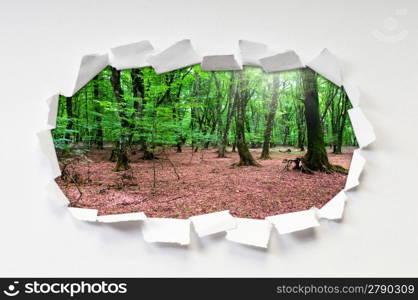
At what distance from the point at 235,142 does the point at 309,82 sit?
1.49 ft

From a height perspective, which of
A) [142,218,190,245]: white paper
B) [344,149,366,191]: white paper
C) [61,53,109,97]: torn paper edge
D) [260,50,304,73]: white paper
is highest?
[260,50,304,73]: white paper

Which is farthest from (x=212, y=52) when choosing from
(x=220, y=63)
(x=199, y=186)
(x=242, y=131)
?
(x=199, y=186)

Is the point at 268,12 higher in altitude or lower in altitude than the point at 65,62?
higher

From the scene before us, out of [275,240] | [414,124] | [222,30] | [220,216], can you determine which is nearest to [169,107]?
[222,30]

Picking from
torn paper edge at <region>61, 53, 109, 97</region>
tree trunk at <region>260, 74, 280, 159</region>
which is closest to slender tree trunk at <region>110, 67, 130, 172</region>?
torn paper edge at <region>61, 53, 109, 97</region>

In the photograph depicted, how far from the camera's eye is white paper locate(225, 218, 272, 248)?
1.17 m

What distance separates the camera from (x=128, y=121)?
1.26 m

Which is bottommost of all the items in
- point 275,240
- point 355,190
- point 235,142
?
point 275,240

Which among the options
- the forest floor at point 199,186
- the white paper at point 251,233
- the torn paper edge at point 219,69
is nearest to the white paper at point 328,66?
the torn paper edge at point 219,69

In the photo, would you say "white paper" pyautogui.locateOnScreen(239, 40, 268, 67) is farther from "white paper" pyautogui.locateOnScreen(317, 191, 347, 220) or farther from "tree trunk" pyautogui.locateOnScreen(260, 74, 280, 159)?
"white paper" pyautogui.locateOnScreen(317, 191, 347, 220)

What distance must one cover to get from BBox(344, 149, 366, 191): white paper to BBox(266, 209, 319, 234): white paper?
21cm

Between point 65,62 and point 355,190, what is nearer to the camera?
point 355,190

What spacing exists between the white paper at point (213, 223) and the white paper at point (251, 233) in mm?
30

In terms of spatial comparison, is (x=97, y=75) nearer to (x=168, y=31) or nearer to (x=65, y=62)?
(x=65, y=62)
